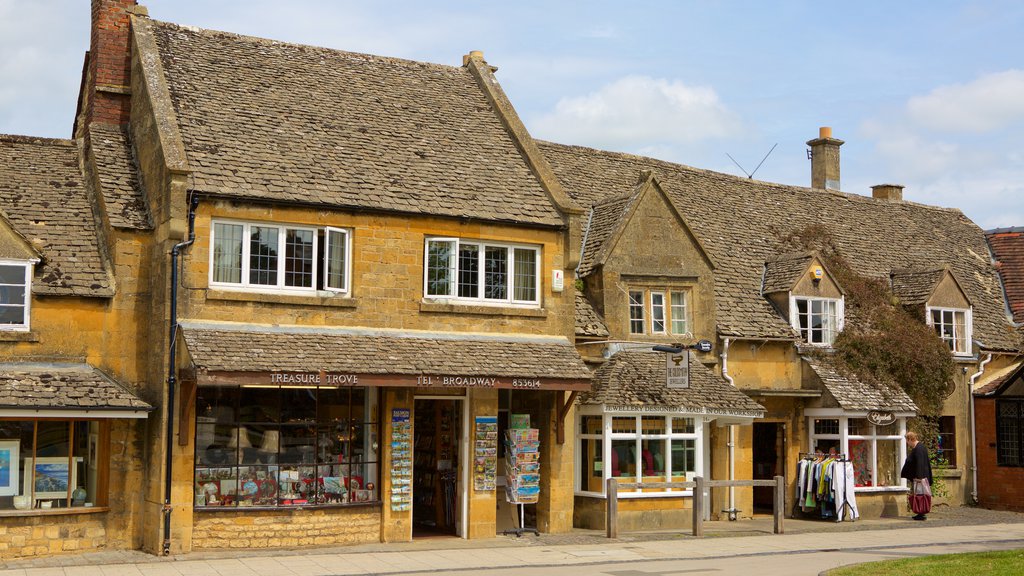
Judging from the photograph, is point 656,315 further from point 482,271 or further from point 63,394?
point 63,394

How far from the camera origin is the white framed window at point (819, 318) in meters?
27.7

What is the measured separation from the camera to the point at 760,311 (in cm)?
2722

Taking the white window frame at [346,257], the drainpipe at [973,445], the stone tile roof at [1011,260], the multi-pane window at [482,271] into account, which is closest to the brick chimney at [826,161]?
the stone tile roof at [1011,260]

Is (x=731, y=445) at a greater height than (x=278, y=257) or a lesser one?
lesser

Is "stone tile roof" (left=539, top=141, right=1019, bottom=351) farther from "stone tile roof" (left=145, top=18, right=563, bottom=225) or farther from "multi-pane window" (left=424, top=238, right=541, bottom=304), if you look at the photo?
"multi-pane window" (left=424, top=238, right=541, bottom=304)

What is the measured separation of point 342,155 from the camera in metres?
22.2

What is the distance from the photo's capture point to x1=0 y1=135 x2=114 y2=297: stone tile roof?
1961cm

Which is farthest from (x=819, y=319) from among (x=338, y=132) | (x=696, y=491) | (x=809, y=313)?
(x=338, y=132)

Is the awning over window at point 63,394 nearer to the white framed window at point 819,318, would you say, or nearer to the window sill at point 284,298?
A: the window sill at point 284,298

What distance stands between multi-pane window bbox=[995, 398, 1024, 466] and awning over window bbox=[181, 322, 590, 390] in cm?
1337

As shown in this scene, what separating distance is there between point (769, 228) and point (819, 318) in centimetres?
361

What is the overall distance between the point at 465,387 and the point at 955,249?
760 inches

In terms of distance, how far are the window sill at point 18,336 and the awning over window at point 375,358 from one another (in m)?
2.52

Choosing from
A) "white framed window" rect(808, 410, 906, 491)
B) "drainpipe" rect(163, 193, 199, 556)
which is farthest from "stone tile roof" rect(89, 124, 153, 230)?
"white framed window" rect(808, 410, 906, 491)
